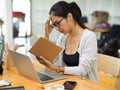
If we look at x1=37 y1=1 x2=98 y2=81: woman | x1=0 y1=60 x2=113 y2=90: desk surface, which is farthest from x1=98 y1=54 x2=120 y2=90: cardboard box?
x1=0 y1=60 x2=113 y2=90: desk surface

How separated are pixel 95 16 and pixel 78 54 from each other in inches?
150

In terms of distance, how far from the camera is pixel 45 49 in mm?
1718

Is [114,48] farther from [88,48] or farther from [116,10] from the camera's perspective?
[88,48]

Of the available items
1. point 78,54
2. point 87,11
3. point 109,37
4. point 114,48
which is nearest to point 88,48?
point 78,54

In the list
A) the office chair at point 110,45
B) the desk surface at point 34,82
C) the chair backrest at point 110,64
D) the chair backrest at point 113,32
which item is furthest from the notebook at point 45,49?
the chair backrest at point 113,32

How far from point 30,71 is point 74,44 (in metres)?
0.55

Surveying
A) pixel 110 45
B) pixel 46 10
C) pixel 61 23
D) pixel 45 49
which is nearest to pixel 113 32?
pixel 110 45

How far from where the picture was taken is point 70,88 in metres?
1.42

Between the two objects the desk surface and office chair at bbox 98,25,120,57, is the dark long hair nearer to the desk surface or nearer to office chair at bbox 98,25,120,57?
the desk surface

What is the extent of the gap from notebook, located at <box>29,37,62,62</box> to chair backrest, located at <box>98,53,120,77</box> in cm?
53

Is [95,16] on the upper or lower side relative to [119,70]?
upper

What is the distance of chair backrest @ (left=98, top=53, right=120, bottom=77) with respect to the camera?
1.91 metres

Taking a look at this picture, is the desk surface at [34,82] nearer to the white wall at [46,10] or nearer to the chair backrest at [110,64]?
the chair backrest at [110,64]

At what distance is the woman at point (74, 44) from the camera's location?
1.76 meters
